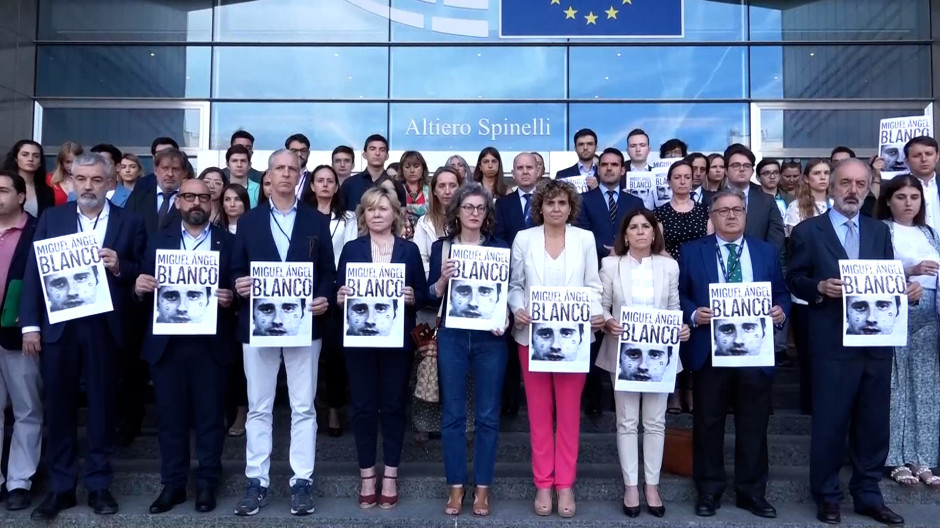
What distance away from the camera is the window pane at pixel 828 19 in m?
12.9

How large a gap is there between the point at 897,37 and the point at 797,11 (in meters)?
1.60

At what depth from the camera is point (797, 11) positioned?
13.0m

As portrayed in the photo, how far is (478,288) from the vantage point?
17.1ft

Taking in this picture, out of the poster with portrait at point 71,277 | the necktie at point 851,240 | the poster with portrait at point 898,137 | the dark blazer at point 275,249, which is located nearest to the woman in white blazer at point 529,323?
the dark blazer at point 275,249

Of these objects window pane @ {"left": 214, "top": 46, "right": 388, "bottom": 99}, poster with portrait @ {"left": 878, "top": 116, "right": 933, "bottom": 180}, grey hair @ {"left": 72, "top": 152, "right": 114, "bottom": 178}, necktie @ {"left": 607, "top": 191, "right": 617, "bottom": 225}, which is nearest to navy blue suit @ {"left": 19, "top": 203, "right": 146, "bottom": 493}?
grey hair @ {"left": 72, "top": 152, "right": 114, "bottom": 178}

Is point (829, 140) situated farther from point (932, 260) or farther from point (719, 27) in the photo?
point (932, 260)

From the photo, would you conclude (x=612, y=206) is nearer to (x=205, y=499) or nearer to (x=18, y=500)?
(x=205, y=499)

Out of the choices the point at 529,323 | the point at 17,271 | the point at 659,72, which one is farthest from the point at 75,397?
the point at 659,72

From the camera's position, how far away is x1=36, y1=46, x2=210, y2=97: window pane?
12.8 m

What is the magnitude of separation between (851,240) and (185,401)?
15.4 feet

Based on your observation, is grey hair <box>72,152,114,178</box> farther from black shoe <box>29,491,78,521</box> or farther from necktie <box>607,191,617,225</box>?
necktie <box>607,191,617,225</box>

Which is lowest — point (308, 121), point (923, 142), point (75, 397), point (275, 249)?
point (75, 397)

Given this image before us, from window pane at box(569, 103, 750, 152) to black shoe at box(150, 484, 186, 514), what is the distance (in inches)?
352

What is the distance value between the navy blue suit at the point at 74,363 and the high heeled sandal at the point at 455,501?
92.0 inches
